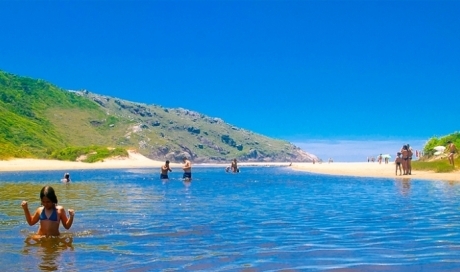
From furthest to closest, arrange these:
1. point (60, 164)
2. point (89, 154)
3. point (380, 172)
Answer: point (89, 154) < point (60, 164) < point (380, 172)

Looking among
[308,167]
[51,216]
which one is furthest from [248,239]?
[308,167]

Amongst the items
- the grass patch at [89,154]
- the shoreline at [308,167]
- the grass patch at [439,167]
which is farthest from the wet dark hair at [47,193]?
the grass patch at [89,154]

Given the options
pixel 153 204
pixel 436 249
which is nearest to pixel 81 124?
pixel 153 204

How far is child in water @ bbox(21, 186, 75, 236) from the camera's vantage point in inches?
471

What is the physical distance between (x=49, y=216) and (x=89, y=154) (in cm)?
11416

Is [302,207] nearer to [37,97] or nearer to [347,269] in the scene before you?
[347,269]

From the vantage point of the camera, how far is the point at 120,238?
12836 millimetres

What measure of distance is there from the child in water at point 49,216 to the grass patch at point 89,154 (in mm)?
108712

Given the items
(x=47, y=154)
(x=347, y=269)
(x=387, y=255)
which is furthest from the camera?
(x=47, y=154)

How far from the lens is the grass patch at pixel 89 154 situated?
390ft

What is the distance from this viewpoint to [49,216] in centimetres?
1239

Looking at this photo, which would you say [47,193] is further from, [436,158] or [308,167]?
[308,167]

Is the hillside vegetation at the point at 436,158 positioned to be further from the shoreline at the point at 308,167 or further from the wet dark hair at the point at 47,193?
the wet dark hair at the point at 47,193

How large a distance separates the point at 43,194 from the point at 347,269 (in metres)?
7.24
